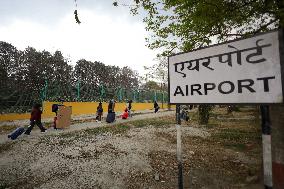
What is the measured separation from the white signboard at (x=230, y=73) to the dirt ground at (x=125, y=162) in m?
3.56

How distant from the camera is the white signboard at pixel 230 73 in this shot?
6.56 feet

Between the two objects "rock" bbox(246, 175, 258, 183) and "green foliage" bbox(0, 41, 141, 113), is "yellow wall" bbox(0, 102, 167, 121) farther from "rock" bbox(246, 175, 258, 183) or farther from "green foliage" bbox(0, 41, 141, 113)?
"rock" bbox(246, 175, 258, 183)

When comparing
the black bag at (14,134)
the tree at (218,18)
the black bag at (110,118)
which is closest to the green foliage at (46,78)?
the black bag at (110,118)

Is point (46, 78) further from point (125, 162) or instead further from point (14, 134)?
point (125, 162)

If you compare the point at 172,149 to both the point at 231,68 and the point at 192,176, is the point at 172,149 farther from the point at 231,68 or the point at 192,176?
the point at 231,68

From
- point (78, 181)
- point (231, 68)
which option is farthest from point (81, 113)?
point (231, 68)

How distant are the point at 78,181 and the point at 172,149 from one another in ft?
13.4

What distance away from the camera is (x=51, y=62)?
43.8m

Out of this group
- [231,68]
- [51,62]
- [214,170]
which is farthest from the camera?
[51,62]

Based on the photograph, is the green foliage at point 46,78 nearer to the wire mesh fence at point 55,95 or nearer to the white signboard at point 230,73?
the wire mesh fence at point 55,95

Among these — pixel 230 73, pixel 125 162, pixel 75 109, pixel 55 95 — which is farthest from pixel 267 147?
pixel 75 109

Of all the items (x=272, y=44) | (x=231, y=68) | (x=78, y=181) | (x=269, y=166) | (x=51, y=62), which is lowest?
(x=78, y=181)

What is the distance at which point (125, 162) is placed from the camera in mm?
7289

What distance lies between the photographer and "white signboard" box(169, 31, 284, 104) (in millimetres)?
1998
